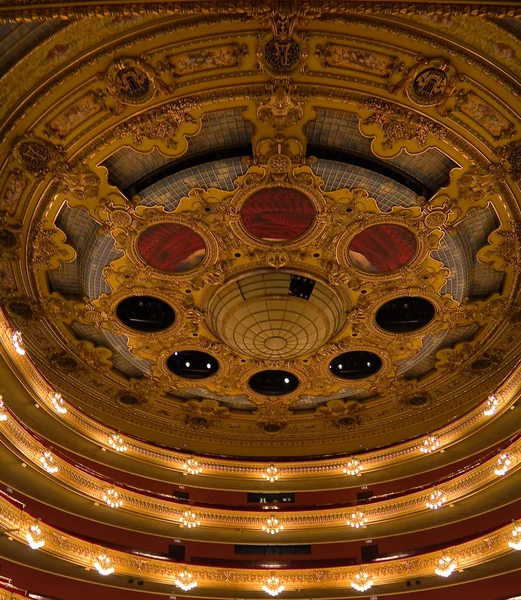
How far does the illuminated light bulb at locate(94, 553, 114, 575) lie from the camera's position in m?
14.6

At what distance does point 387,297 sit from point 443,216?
3.46m

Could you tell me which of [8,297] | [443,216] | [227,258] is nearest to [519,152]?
[443,216]

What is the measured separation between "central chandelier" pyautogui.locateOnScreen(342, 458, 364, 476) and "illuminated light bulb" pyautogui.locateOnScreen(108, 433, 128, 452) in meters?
8.06

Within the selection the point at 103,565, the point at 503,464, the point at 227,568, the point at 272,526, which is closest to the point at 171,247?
the point at 103,565

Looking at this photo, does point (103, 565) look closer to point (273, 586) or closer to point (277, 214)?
point (273, 586)

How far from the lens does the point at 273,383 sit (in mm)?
19766

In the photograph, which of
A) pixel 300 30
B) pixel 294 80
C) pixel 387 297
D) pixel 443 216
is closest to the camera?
pixel 300 30

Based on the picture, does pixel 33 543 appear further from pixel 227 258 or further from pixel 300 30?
pixel 300 30

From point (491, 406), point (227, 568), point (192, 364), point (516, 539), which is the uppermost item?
point (192, 364)

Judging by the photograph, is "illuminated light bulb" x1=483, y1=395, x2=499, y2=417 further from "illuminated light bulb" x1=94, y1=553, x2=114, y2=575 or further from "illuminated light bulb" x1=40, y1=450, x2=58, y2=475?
"illuminated light bulb" x1=40, y1=450, x2=58, y2=475

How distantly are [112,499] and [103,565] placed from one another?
2.19 m

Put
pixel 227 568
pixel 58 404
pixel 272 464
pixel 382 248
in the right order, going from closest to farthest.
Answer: pixel 382 248 → pixel 58 404 → pixel 227 568 → pixel 272 464

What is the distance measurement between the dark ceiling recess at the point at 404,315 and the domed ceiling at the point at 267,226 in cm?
6

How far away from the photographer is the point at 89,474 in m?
16.3
